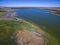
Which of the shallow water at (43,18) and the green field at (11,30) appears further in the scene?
the shallow water at (43,18)

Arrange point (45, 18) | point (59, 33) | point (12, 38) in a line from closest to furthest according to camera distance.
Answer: point (12, 38), point (59, 33), point (45, 18)

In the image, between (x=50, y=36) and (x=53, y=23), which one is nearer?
(x=50, y=36)

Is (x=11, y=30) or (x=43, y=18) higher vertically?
(x=43, y=18)

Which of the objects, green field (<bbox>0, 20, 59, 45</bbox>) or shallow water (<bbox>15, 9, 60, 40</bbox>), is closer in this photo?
green field (<bbox>0, 20, 59, 45</bbox>)

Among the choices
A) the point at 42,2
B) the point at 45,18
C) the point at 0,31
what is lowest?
the point at 0,31

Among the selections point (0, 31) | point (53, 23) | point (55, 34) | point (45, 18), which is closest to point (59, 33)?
point (55, 34)

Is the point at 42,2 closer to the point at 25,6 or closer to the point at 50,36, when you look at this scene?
the point at 25,6

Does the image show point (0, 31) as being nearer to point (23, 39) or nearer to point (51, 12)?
point (23, 39)

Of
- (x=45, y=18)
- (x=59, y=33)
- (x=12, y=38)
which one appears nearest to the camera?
(x=12, y=38)

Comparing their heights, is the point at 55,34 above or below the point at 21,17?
below

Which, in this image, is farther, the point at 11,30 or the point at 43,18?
the point at 43,18
